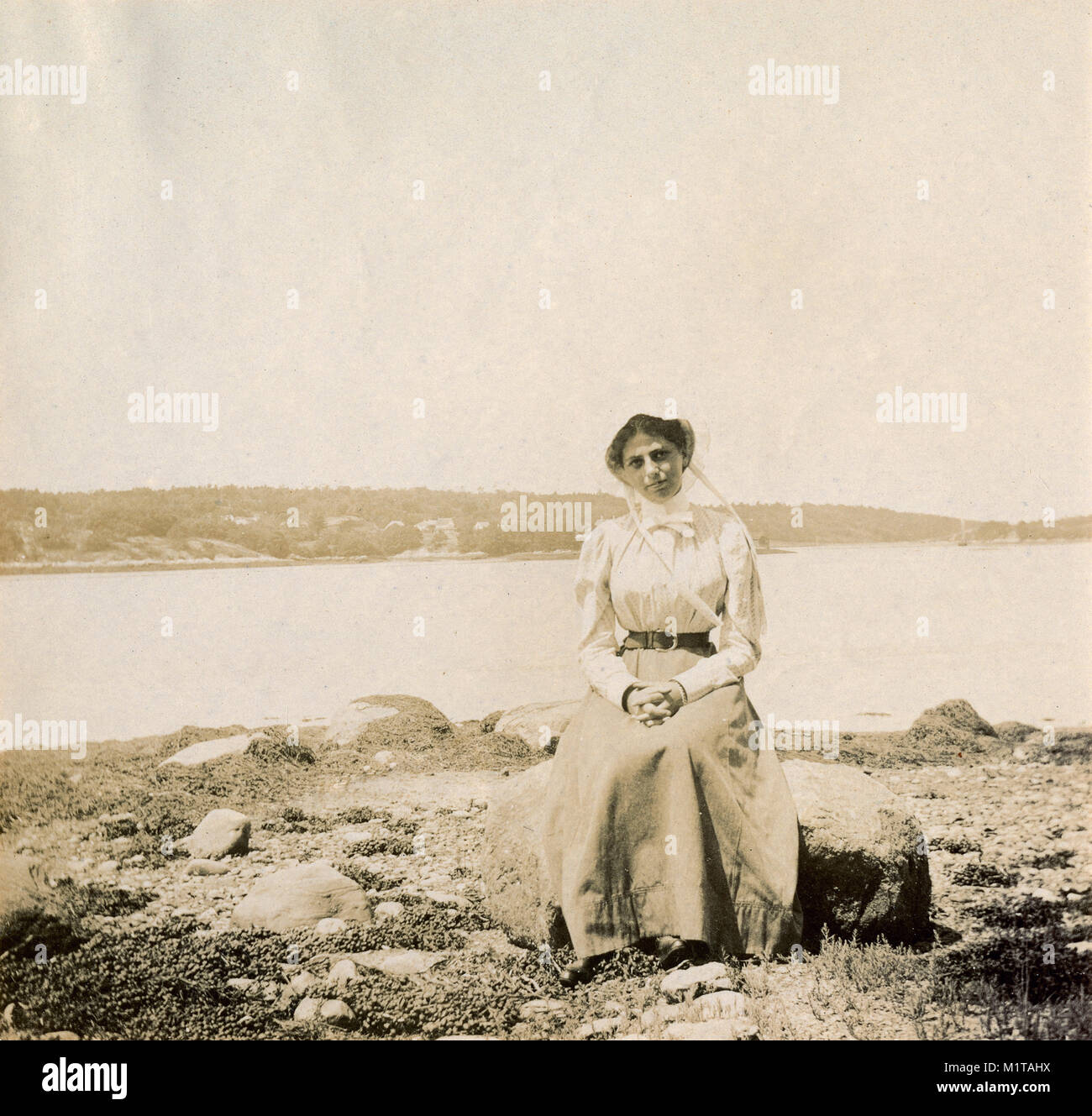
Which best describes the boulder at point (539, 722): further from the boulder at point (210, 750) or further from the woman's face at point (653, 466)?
the boulder at point (210, 750)

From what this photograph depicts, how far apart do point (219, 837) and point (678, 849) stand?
2329 mm

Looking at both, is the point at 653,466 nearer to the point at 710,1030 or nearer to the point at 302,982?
the point at 710,1030

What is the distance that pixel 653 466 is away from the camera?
4449 millimetres

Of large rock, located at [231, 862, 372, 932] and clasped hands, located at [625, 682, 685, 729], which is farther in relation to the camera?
large rock, located at [231, 862, 372, 932]

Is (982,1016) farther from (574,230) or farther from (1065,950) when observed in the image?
(574,230)

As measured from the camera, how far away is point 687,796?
4094mm

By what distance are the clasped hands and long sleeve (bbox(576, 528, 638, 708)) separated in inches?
8.1

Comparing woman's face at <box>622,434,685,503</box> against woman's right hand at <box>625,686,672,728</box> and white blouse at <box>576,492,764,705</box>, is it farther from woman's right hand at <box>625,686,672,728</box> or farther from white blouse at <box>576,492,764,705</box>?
woman's right hand at <box>625,686,672,728</box>

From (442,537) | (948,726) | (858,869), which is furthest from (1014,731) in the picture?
(442,537)

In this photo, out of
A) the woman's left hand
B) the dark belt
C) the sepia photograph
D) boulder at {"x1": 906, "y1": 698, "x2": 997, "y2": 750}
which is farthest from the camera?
boulder at {"x1": 906, "y1": 698, "x2": 997, "y2": 750}

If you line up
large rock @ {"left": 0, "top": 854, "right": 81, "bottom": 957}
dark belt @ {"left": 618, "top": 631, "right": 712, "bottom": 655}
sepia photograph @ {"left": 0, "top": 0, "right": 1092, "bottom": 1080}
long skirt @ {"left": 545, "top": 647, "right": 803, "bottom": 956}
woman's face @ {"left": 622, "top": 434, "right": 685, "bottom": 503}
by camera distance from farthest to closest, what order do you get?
sepia photograph @ {"left": 0, "top": 0, "right": 1092, "bottom": 1080} < large rock @ {"left": 0, "top": 854, "right": 81, "bottom": 957} < woman's face @ {"left": 622, "top": 434, "right": 685, "bottom": 503} < dark belt @ {"left": 618, "top": 631, "right": 712, "bottom": 655} < long skirt @ {"left": 545, "top": 647, "right": 803, "bottom": 956}

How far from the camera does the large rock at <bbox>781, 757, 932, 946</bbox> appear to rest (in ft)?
13.6

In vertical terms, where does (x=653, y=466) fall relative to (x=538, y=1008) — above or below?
above

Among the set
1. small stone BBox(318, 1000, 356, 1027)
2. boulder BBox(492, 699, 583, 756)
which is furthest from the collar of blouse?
small stone BBox(318, 1000, 356, 1027)
